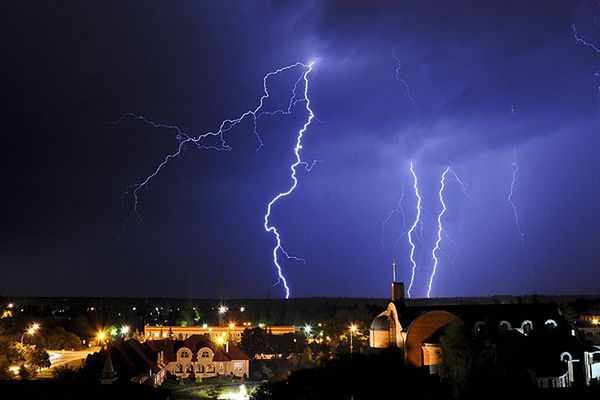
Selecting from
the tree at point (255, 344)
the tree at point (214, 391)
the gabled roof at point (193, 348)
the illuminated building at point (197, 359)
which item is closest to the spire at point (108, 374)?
the tree at point (214, 391)

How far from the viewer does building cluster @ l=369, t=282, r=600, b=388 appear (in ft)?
121

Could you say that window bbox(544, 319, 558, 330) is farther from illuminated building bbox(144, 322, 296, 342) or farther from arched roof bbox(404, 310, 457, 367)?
illuminated building bbox(144, 322, 296, 342)

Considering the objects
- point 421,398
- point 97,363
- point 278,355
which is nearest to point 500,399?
point 421,398

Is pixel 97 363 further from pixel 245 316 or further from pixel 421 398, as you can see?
pixel 245 316

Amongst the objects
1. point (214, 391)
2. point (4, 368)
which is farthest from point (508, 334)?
point (4, 368)

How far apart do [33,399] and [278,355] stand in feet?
135

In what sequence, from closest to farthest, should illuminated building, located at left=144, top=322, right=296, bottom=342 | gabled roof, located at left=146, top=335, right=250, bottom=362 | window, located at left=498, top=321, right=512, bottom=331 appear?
1. window, located at left=498, top=321, right=512, bottom=331
2. gabled roof, located at left=146, top=335, right=250, bottom=362
3. illuminated building, located at left=144, top=322, right=296, bottom=342

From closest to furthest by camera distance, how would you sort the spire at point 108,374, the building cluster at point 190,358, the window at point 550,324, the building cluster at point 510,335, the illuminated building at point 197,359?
the building cluster at point 510,335
the spire at point 108,374
the window at point 550,324
the building cluster at point 190,358
the illuminated building at point 197,359

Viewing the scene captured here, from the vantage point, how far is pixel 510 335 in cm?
3738

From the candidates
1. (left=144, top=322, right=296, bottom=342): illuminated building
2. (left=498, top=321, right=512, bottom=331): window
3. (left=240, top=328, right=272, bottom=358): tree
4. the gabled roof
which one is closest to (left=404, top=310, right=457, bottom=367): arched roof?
(left=498, top=321, right=512, bottom=331): window

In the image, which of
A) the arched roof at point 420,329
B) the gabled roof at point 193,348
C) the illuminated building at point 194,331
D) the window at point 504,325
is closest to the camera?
the window at point 504,325

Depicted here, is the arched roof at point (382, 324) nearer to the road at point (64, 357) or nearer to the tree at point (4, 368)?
the road at point (64, 357)

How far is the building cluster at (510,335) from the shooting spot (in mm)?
36812

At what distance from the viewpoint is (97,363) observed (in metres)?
41.3
